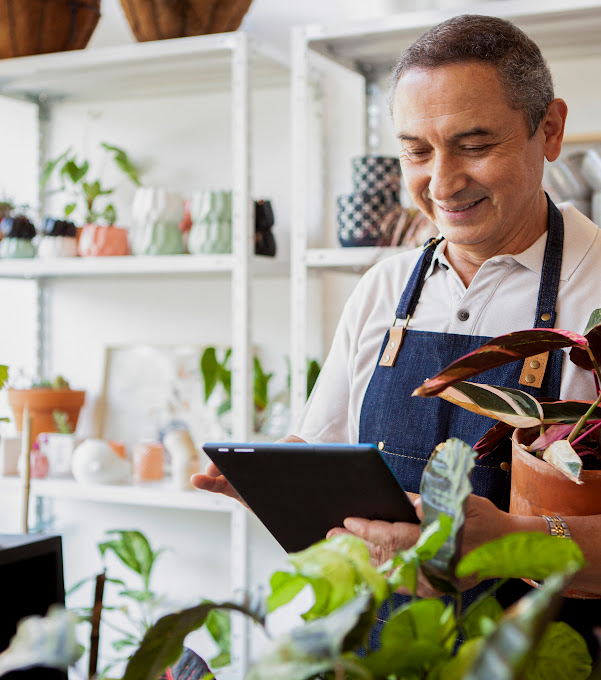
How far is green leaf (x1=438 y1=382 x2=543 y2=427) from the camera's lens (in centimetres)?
85

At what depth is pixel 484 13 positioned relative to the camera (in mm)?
1765

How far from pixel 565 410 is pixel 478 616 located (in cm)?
42

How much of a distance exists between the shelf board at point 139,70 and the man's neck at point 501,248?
101 cm

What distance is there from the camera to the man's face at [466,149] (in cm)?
113

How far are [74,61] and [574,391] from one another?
1652 mm

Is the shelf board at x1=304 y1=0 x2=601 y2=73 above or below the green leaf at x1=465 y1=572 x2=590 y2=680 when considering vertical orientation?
above

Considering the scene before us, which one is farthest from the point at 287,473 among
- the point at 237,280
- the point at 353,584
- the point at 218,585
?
the point at 218,585

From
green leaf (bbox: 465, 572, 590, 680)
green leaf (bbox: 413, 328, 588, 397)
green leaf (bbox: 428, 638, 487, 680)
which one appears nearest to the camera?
green leaf (bbox: 465, 572, 590, 680)

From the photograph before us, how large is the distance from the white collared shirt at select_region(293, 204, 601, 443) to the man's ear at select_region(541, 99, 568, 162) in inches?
4.9

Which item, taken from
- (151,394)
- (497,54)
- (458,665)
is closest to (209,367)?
Result: (151,394)

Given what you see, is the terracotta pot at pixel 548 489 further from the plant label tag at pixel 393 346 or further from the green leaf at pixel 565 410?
the plant label tag at pixel 393 346

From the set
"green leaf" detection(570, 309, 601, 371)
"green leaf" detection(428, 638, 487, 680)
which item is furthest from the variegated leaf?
"green leaf" detection(428, 638, 487, 680)

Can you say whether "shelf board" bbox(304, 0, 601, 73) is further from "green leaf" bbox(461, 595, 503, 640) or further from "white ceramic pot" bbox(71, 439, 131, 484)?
"green leaf" bbox(461, 595, 503, 640)

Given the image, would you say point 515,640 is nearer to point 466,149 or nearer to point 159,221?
point 466,149
